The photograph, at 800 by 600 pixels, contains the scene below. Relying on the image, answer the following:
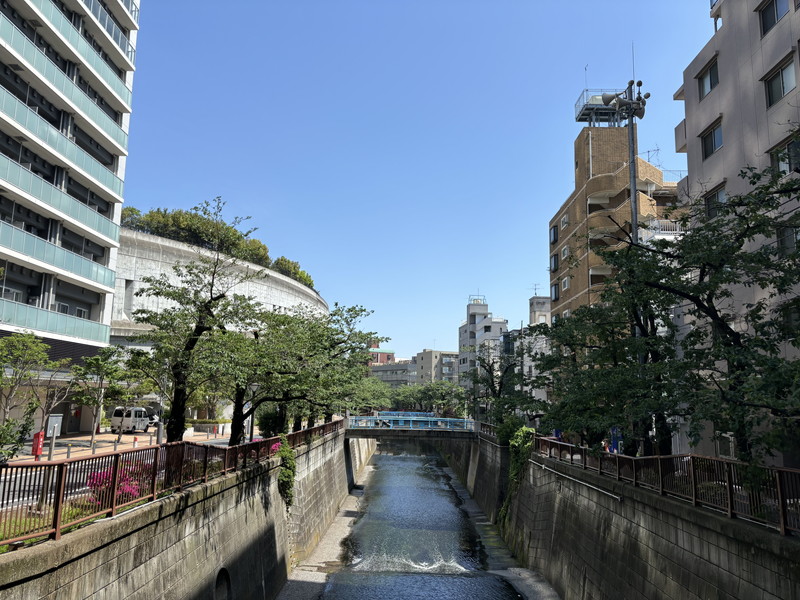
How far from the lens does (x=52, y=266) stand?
1177 inches

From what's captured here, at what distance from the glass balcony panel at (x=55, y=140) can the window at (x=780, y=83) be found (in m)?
32.3

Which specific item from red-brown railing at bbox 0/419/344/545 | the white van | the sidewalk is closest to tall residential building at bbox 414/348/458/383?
the white van

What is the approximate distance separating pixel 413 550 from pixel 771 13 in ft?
97.8

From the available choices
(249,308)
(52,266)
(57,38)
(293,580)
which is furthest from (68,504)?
(57,38)

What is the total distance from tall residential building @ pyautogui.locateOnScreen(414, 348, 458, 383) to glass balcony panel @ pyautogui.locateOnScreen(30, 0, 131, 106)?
118m

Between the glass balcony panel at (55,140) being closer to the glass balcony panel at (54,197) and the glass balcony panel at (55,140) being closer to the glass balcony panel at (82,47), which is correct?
the glass balcony panel at (54,197)

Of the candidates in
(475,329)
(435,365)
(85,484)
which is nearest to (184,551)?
(85,484)

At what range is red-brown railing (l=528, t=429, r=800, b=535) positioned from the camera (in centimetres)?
1073

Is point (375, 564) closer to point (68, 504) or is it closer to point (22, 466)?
point (68, 504)

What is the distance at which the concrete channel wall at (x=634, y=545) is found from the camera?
36.6ft

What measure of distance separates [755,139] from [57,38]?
33.9 meters

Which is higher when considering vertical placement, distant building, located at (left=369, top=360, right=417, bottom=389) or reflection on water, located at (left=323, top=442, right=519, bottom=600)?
distant building, located at (left=369, top=360, right=417, bottom=389)

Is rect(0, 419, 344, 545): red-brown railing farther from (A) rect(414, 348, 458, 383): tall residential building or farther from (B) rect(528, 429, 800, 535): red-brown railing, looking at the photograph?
(A) rect(414, 348, 458, 383): tall residential building

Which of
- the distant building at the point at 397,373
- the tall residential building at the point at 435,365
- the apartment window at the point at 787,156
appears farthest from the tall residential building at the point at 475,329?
the apartment window at the point at 787,156
